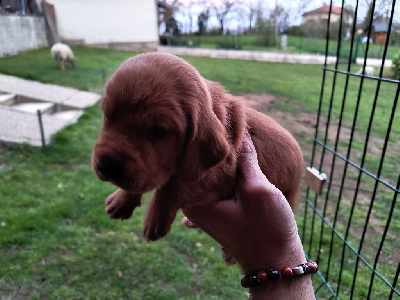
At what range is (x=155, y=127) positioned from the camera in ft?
2.79

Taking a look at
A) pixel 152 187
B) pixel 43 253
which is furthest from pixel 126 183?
pixel 43 253

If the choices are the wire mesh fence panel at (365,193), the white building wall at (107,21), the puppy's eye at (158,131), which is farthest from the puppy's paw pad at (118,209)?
the white building wall at (107,21)

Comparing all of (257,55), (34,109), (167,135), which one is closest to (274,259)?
(167,135)

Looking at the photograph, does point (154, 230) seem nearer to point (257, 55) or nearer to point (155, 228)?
point (155, 228)

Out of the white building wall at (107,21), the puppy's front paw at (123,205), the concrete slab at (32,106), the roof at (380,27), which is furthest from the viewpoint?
the white building wall at (107,21)

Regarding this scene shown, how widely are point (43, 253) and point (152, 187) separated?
9.95 ft

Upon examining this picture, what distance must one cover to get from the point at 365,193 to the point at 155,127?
356 cm

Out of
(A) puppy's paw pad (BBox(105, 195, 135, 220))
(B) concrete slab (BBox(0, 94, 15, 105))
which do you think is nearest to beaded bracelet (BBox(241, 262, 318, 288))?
(A) puppy's paw pad (BBox(105, 195, 135, 220))

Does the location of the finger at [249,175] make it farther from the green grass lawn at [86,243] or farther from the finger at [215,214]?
the green grass lawn at [86,243]

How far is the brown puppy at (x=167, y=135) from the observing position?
83 centimetres

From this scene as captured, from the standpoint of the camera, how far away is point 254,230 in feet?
3.57

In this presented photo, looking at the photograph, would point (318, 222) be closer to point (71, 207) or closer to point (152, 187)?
point (71, 207)

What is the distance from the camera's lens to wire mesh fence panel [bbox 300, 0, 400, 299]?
1.88 meters

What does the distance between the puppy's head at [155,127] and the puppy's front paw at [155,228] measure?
0.71 ft
